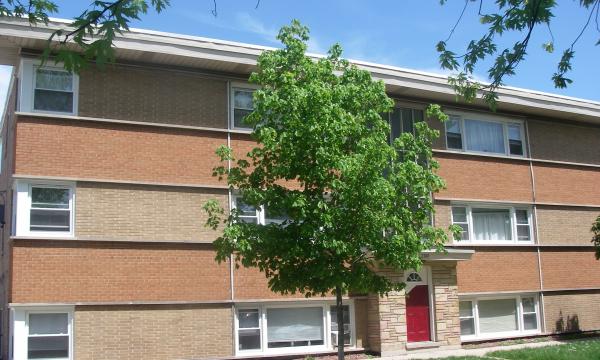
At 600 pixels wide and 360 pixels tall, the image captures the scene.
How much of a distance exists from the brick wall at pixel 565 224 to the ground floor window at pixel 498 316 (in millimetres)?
2161

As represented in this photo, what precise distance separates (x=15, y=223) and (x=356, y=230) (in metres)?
8.14

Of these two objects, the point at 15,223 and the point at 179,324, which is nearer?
the point at 15,223

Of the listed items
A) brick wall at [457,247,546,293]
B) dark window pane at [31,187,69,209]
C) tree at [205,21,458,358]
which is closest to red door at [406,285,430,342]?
brick wall at [457,247,546,293]

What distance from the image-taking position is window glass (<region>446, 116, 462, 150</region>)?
2250 cm

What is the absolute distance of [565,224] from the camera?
24156 millimetres

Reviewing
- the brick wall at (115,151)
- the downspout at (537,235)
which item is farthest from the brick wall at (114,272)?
the downspout at (537,235)

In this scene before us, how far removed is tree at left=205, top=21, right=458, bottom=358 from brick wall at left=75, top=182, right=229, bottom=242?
4.31 meters

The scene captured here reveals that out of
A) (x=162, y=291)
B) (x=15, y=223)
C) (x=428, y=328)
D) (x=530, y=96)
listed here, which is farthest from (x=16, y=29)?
(x=530, y=96)

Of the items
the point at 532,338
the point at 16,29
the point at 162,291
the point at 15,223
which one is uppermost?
the point at 16,29

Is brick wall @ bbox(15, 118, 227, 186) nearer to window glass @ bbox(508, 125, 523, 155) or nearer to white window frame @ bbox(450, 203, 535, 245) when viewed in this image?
white window frame @ bbox(450, 203, 535, 245)

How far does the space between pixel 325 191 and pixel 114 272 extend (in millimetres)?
6349

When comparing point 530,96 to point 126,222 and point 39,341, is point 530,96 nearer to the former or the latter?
point 126,222

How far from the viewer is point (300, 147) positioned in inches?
491

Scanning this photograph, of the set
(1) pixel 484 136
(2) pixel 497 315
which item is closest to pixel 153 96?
(1) pixel 484 136
